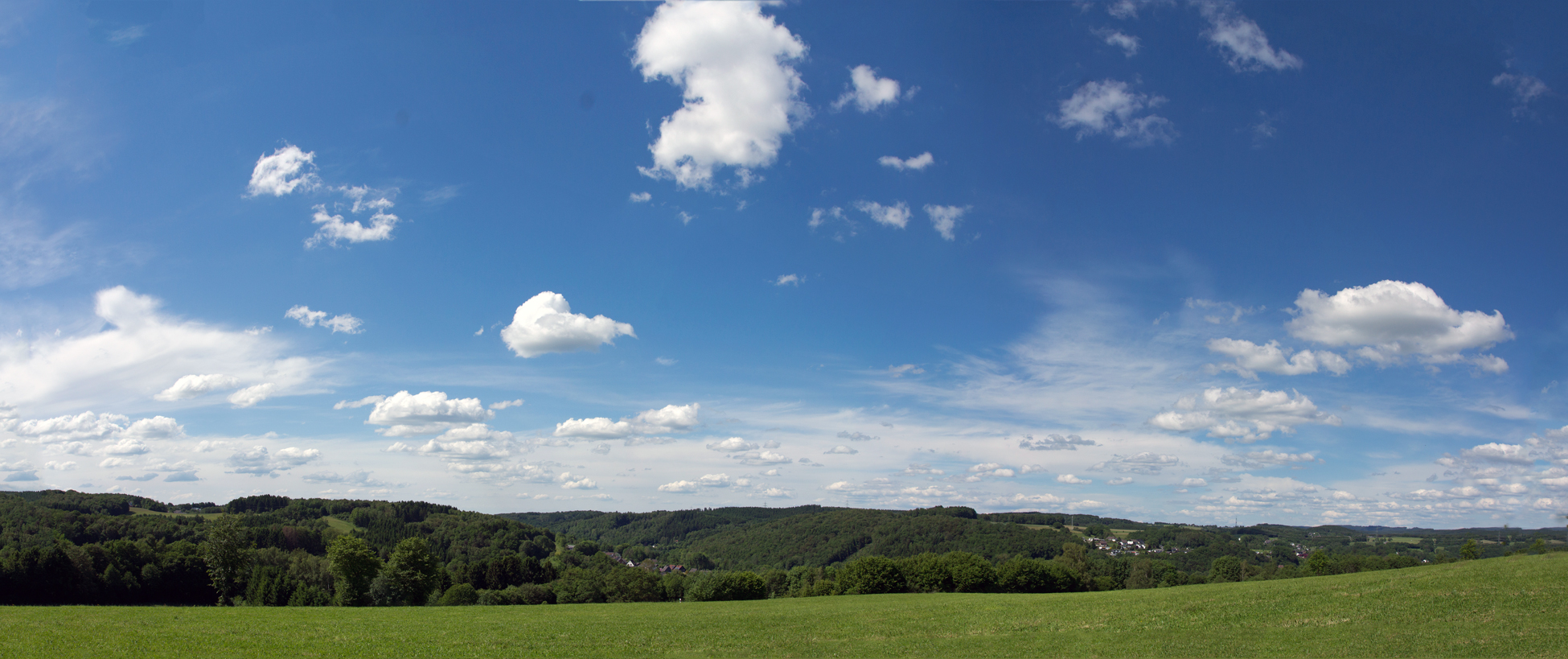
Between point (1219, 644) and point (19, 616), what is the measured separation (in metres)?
45.2

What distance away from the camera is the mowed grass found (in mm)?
22812

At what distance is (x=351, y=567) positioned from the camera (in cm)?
6600

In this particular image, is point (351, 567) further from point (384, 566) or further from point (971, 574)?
point (971, 574)

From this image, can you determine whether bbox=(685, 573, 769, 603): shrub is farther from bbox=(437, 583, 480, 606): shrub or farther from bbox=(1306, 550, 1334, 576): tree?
bbox=(1306, 550, 1334, 576): tree

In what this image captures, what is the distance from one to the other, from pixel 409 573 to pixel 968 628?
57235mm

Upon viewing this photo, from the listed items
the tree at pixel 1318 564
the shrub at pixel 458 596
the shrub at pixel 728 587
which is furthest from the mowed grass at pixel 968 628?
the tree at pixel 1318 564

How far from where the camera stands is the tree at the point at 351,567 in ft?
214

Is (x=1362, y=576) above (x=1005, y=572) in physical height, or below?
above

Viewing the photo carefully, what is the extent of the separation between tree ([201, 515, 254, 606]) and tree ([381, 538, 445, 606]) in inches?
587

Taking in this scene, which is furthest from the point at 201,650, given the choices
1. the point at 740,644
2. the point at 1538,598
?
the point at 1538,598

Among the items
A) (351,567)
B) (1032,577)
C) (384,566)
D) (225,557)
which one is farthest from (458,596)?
(1032,577)

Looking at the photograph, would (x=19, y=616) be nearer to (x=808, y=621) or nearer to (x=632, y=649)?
(x=632, y=649)

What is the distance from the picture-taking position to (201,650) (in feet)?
71.4

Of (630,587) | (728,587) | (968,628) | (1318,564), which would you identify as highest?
(968,628)
